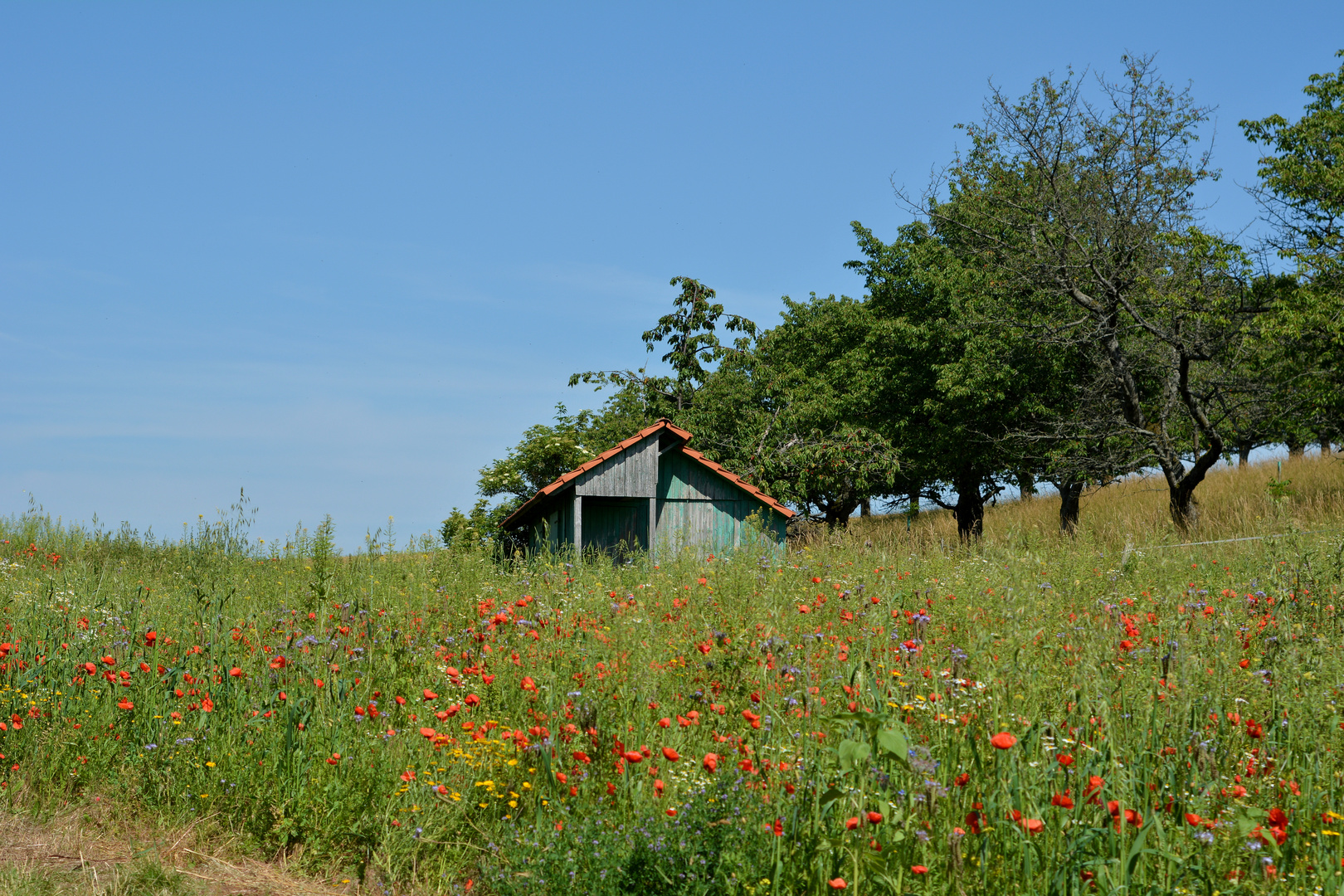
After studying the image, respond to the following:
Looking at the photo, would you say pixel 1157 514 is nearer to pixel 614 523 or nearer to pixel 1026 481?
pixel 1026 481

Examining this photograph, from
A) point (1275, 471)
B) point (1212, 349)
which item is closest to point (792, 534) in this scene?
point (1212, 349)

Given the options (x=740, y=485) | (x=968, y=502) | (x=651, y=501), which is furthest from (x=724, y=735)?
(x=968, y=502)

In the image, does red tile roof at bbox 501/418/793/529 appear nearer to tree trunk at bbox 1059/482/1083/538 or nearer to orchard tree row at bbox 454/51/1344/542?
orchard tree row at bbox 454/51/1344/542

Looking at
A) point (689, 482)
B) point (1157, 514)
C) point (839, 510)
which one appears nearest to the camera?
point (689, 482)

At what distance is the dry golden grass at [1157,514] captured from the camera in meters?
12.6

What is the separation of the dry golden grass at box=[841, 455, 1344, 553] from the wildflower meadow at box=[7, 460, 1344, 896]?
3.86 m

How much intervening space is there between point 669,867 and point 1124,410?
21.0m

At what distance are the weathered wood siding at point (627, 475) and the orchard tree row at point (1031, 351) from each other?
536 centimetres

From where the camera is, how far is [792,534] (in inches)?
998

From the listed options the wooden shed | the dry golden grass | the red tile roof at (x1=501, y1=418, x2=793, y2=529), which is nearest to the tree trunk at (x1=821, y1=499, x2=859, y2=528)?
the dry golden grass

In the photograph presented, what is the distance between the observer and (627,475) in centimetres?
1859

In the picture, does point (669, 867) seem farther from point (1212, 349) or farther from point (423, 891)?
point (1212, 349)

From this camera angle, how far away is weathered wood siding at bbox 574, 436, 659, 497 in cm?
1827

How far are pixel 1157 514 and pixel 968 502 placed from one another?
6885 millimetres
